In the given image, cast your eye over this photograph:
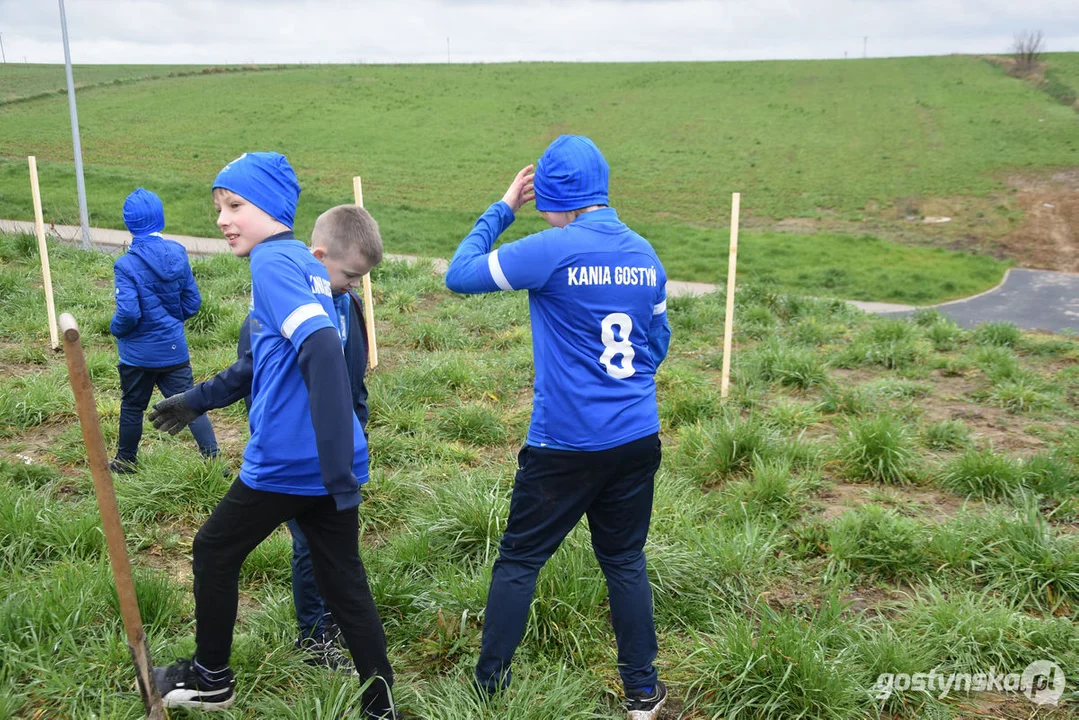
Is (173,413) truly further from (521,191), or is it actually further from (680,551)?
(680,551)

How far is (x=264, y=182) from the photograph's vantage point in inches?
103

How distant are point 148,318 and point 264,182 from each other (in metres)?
2.51

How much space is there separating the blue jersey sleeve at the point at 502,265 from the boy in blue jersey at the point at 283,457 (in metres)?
0.44

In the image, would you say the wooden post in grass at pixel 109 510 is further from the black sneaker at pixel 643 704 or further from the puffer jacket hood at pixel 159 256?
the puffer jacket hood at pixel 159 256

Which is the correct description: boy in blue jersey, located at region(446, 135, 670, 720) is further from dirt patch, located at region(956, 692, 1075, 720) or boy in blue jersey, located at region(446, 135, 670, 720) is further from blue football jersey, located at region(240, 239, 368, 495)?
dirt patch, located at region(956, 692, 1075, 720)

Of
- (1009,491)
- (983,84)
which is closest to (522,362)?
(1009,491)

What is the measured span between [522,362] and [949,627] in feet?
14.6

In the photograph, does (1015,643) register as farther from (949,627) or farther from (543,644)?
(543,644)

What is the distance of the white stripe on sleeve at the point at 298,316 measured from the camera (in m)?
2.35

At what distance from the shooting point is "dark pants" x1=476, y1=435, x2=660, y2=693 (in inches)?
107

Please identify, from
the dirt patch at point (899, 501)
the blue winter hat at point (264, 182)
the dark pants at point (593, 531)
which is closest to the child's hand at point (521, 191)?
the blue winter hat at point (264, 182)

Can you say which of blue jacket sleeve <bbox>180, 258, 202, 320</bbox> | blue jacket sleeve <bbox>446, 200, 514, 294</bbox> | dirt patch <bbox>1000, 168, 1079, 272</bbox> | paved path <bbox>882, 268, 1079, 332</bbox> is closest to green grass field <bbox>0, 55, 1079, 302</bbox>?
paved path <bbox>882, 268, 1079, 332</bbox>

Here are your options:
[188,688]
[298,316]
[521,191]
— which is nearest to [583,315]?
[521,191]

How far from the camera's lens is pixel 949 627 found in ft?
10.9
